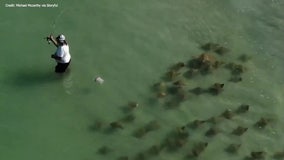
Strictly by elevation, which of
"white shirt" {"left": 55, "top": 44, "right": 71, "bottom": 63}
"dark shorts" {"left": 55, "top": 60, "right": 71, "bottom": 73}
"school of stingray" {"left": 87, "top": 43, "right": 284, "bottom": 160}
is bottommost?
"school of stingray" {"left": 87, "top": 43, "right": 284, "bottom": 160}

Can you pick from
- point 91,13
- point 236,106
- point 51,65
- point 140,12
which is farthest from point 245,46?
point 51,65

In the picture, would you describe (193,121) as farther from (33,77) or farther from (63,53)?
(33,77)

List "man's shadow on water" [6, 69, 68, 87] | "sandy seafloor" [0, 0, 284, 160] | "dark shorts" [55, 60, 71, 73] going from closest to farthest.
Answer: "sandy seafloor" [0, 0, 284, 160]
"dark shorts" [55, 60, 71, 73]
"man's shadow on water" [6, 69, 68, 87]

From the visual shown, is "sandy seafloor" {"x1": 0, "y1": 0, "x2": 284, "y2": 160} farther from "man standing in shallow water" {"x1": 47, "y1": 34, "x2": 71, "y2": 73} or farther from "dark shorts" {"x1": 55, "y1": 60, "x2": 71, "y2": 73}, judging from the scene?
"man standing in shallow water" {"x1": 47, "y1": 34, "x2": 71, "y2": 73}

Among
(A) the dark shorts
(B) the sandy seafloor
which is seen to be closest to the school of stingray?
(B) the sandy seafloor

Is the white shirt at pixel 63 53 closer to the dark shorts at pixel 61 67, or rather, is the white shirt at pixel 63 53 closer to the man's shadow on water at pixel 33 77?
the dark shorts at pixel 61 67

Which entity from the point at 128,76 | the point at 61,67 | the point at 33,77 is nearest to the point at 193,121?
the point at 128,76
